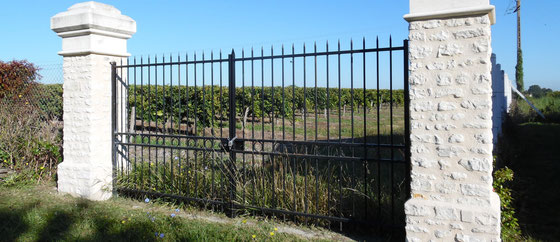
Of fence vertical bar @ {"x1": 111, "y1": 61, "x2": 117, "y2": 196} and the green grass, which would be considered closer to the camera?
the green grass

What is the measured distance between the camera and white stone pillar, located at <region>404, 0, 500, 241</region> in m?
3.50

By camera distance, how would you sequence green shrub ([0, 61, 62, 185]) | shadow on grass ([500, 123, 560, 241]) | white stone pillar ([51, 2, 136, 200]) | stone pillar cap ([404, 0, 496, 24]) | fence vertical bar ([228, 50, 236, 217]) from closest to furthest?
stone pillar cap ([404, 0, 496, 24])
shadow on grass ([500, 123, 560, 241])
fence vertical bar ([228, 50, 236, 217])
white stone pillar ([51, 2, 136, 200])
green shrub ([0, 61, 62, 185])

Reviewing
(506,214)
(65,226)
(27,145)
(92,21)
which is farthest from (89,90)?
(506,214)

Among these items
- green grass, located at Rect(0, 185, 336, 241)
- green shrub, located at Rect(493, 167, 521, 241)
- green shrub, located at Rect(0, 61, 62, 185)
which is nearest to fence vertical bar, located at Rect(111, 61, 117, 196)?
green grass, located at Rect(0, 185, 336, 241)

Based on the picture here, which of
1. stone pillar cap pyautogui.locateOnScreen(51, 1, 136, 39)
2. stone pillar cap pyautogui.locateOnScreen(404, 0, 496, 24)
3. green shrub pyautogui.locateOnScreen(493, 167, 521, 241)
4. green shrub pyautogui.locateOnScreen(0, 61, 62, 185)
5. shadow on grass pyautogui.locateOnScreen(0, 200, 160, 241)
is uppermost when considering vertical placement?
stone pillar cap pyautogui.locateOnScreen(51, 1, 136, 39)

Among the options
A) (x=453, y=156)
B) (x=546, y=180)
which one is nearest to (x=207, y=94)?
(x=546, y=180)

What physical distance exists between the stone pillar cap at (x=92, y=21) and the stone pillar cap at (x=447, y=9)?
412cm

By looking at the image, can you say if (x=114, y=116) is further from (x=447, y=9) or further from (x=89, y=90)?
(x=447, y=9)

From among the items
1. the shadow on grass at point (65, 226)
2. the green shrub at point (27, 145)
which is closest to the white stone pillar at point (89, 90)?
the shadow on grass at point (65, 226)

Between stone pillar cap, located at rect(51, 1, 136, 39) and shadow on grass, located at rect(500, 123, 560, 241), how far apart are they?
5795 millimetres

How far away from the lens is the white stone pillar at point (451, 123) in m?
3.50

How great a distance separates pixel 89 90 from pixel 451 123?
4.74m

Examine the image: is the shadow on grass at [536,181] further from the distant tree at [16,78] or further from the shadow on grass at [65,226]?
the distant tree at [16,78]

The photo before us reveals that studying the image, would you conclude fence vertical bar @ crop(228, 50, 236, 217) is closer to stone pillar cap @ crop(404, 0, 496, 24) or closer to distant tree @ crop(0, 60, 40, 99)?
stone pillar cap @ crop(404, 0, 496, 24)
